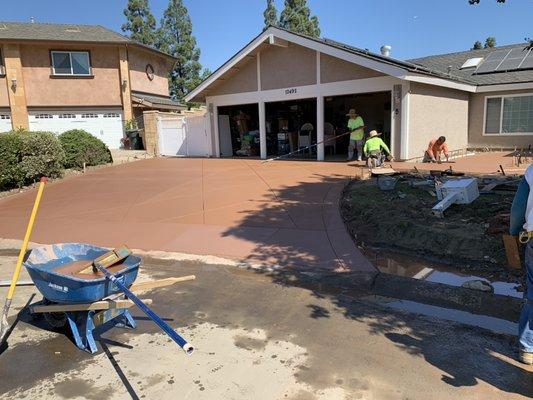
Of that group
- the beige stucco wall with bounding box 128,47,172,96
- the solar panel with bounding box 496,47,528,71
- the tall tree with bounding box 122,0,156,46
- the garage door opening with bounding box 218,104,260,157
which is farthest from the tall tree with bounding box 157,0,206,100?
the solar panel with bounding box 496,47,528,71

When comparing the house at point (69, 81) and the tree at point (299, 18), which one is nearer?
the house at point (69, 81)

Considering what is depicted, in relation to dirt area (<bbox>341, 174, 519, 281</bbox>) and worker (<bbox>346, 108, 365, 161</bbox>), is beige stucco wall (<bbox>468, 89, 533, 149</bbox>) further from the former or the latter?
dirt area (<bbox>341, 174, 519, 281</bbox>)

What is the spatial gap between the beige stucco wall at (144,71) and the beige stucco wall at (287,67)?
1257 cm

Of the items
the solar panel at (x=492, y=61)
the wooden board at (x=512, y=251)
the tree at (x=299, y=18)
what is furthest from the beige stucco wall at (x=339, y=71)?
the tree at (x=299, y=18)

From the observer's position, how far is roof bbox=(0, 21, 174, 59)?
80.2ft

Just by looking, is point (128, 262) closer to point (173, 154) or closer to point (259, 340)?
point (259, 340)

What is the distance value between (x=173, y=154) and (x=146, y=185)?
378 inches

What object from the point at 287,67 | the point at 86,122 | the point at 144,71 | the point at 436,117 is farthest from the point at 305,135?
the point at 144,71

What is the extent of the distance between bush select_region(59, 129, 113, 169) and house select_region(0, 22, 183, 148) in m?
9.24

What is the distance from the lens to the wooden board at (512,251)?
209 inches

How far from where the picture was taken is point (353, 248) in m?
6.74

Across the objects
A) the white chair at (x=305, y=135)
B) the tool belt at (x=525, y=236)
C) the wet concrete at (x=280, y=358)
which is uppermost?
the white chair at (x=305, y=135)

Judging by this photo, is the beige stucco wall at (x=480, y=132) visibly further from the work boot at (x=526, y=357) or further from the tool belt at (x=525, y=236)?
the work boot at (x=526, y=357)

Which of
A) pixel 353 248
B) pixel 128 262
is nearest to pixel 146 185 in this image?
pixel 353 248
